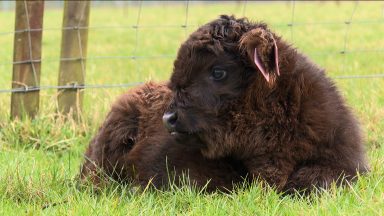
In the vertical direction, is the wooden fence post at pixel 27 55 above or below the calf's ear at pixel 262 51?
below

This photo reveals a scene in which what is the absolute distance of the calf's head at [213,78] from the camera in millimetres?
3898

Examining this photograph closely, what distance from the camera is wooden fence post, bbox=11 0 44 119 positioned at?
6.71 metres


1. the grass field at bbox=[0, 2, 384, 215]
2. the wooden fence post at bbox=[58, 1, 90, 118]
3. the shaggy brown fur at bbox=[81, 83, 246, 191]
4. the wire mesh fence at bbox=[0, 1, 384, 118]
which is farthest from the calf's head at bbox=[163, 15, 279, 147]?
the wooden fence post at bbox=[58, 1, 90, 118]

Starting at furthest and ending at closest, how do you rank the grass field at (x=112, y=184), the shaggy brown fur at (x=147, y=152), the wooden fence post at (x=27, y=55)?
the wooden fence post at (x=27, y=55) → the shaggy brown fur at (x=147, y=152) → the grass field at (x=112, y=184)

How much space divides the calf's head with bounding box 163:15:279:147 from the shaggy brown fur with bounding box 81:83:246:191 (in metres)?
0.17

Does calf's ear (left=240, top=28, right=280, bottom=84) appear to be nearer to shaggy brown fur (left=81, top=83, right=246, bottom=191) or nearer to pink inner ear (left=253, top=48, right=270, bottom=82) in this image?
pink inner ear (left=253, top=48, right=270, bottom=82)

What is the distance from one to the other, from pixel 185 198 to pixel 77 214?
2.17ft

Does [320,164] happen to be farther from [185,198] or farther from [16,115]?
[16,115]

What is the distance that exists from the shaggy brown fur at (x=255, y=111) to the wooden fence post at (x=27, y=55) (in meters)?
3.08

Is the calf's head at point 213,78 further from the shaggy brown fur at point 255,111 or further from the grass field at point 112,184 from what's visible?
the grass field at point 112,184

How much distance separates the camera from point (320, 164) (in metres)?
4.05

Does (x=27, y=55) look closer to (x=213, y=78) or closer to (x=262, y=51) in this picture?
(x=213, y=78)

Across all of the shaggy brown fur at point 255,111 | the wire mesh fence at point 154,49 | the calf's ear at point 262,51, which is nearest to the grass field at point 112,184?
the wire mesh fence at point 154,49

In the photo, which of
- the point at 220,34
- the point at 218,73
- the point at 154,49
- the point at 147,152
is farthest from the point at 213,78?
the point at 154,49
